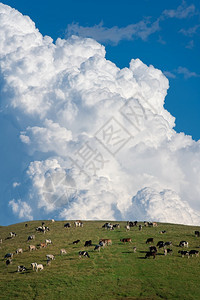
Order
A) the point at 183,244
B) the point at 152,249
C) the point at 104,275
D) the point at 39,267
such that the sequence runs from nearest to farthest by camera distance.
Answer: the point at 104,275, the point at 39,267, the point at 152,249, the point at 183,244

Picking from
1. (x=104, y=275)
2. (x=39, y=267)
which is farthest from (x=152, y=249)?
(x=39, y=267)

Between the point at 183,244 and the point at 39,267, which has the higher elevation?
the point at 183,244

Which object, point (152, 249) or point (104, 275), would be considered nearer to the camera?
point (104, 275)

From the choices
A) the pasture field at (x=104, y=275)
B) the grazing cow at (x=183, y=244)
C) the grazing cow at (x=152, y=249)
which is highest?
the grazing cow at (x=183, y=244)

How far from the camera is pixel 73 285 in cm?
4112

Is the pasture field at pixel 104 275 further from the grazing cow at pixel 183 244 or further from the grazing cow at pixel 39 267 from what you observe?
the grazing cow at pixel 183 244

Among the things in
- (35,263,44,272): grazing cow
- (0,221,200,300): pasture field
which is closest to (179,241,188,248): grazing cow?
(0,221,200,300): pasture field

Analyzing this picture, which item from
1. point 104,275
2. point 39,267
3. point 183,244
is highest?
point 183,244

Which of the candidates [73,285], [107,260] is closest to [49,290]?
[73,285]

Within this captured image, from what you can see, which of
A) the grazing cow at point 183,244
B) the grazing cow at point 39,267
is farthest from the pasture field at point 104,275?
the grazing cow at point 183,244

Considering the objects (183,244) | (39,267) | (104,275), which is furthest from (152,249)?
(39,267)

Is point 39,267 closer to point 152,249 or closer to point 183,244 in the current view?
point 152,249

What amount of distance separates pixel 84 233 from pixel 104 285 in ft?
89.7

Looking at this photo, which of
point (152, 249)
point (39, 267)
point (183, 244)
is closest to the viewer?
point (39, 267)
